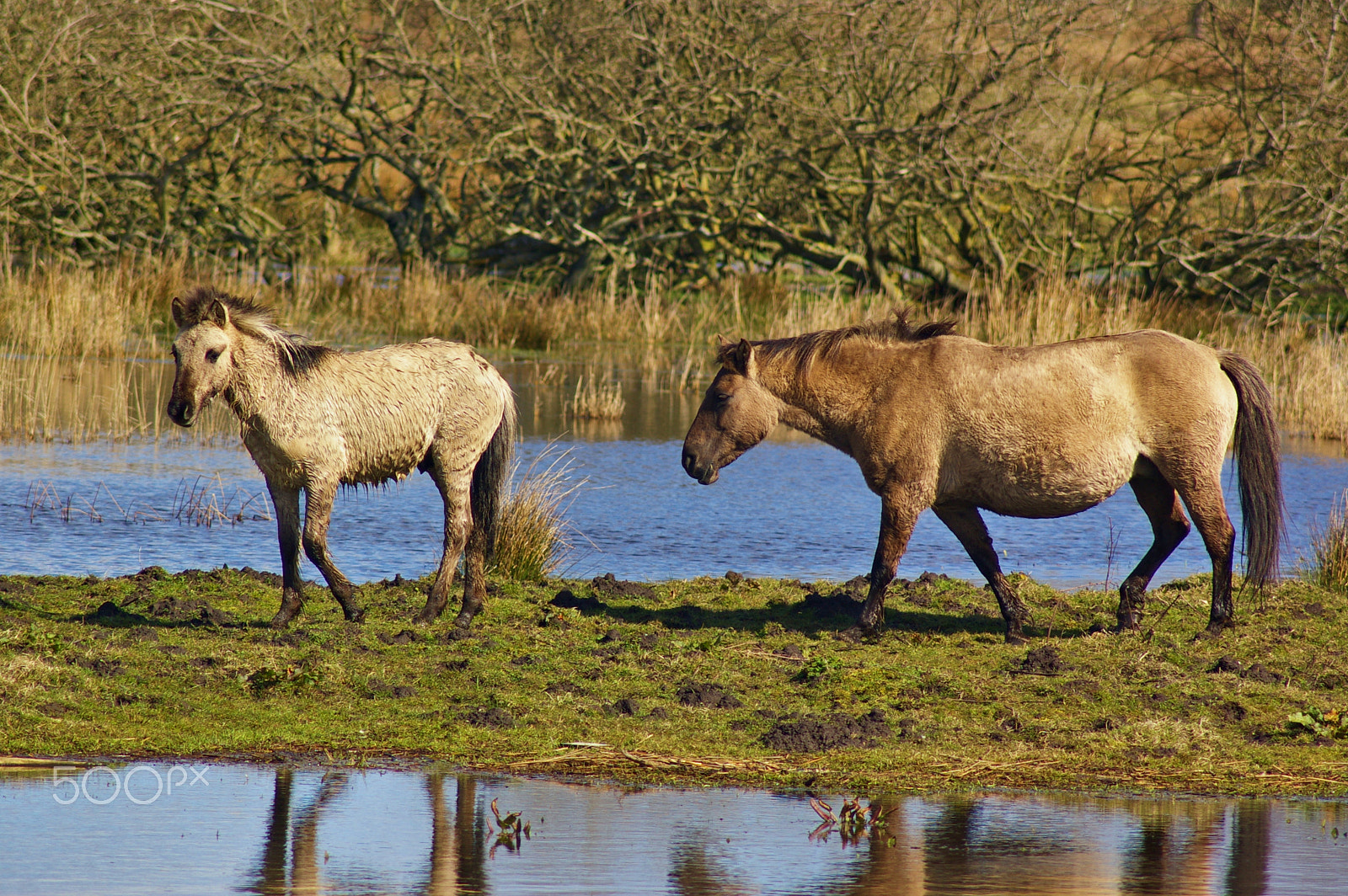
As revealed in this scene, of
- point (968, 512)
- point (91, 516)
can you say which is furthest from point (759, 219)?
point (968, 512)

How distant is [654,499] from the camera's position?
39.7 feet

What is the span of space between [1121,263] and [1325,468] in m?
6.48

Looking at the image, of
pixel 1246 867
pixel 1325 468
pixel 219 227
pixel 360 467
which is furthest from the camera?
pixel 219 227

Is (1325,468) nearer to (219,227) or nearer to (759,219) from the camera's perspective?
(759,219)

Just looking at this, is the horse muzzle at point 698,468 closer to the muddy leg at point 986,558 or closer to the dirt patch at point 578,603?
the dirt patch at point 578,603

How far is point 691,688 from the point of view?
6.23m

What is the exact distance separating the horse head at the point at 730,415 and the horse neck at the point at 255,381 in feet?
7.01

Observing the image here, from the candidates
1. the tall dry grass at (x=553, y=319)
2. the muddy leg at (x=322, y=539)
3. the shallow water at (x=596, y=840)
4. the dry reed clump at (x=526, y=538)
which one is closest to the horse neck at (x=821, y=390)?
the dry reed clump at (x=526, y=538)

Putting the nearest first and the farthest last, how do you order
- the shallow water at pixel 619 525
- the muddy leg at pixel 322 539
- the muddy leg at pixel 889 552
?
the muddy leg at pixel 322 539, the muddy leg at pixel 889 552, the shallow water at pixel 619 525

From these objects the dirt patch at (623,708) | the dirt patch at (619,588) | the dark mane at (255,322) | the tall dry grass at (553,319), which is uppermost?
the tall dry grass at (553,319)

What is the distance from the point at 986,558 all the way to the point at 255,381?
Result: 3850 mm

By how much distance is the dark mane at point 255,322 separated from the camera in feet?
23.3

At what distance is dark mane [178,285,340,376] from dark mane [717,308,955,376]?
219 cm

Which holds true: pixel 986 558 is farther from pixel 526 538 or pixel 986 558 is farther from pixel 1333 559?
pixel 526 538
